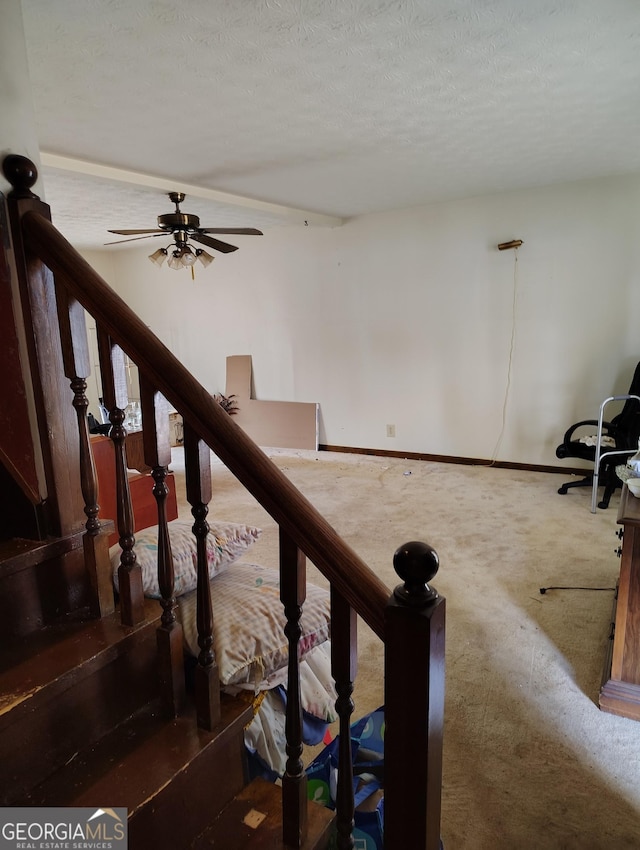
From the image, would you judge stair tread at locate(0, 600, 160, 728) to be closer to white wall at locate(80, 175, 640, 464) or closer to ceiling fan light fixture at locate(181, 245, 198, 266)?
ceiling fan light fixture at locate(181, 245, 198, 266)

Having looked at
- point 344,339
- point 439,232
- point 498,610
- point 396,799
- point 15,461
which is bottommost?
point 498,610

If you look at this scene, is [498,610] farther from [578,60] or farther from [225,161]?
[225,161]

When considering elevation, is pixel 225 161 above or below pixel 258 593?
above

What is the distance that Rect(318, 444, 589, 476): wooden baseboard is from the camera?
4391mm

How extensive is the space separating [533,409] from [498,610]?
2469 millimetres

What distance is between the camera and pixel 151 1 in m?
1.56

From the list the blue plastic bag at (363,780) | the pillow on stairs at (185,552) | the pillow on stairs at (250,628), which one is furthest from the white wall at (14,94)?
the blue plastic bag at (363,780)

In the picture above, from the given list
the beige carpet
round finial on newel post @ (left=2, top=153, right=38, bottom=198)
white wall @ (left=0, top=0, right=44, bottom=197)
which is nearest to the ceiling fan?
the beige carpet

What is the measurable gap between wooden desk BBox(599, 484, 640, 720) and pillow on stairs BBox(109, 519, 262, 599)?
1293 millimetres

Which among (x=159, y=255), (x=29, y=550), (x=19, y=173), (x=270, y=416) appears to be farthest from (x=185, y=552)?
(x=270, y=416)

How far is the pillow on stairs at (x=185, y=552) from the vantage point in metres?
1.19

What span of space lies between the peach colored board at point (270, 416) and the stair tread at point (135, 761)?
4.53 m

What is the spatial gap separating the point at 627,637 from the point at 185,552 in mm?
1557

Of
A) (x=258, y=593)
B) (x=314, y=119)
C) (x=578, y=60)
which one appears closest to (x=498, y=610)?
(x=258, y=593)
